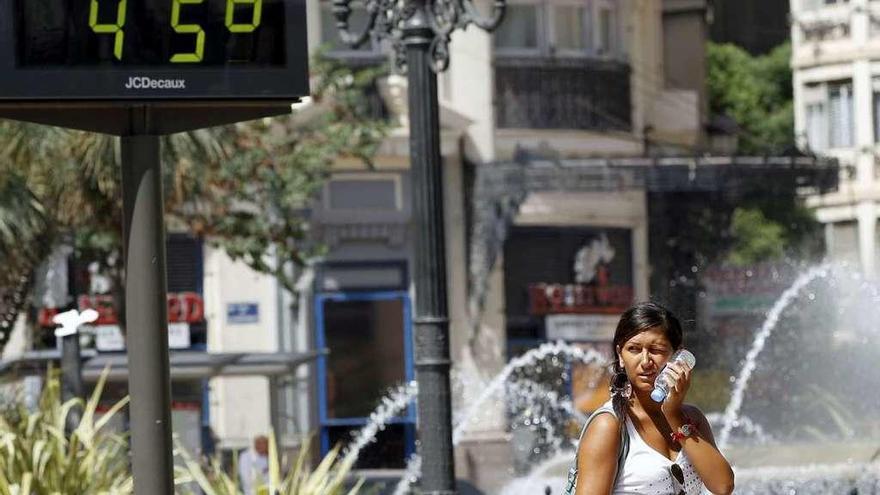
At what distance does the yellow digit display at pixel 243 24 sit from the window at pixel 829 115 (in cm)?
3428

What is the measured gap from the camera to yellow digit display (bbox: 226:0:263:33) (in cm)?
693

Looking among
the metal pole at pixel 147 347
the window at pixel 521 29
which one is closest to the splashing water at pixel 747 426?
the window at pixel 521 29

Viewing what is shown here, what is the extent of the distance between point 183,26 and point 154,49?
122mm

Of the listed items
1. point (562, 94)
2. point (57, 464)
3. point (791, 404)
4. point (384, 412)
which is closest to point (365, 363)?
point (384, 412)

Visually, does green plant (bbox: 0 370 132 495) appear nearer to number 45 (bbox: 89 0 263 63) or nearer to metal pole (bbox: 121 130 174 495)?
metal pole (bbox: 121 130 174 495)

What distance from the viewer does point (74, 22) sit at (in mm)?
6855

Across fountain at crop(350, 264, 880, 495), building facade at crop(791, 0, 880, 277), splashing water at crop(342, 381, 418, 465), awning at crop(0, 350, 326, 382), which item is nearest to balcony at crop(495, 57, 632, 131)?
fountain at crop(350, 264, 880, 495)

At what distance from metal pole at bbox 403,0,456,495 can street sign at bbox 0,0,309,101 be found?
13.3 ft

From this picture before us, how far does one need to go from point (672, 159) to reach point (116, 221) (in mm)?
9433

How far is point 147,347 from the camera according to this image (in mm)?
6855

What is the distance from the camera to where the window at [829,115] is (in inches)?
1598

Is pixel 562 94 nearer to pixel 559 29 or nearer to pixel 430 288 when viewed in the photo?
pixel 559 29

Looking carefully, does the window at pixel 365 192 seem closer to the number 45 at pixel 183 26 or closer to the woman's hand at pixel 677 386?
the number 45 at pixel 183 26

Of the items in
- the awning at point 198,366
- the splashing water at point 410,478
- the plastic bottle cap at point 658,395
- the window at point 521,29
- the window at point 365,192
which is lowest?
the splashing water at point 410,478
